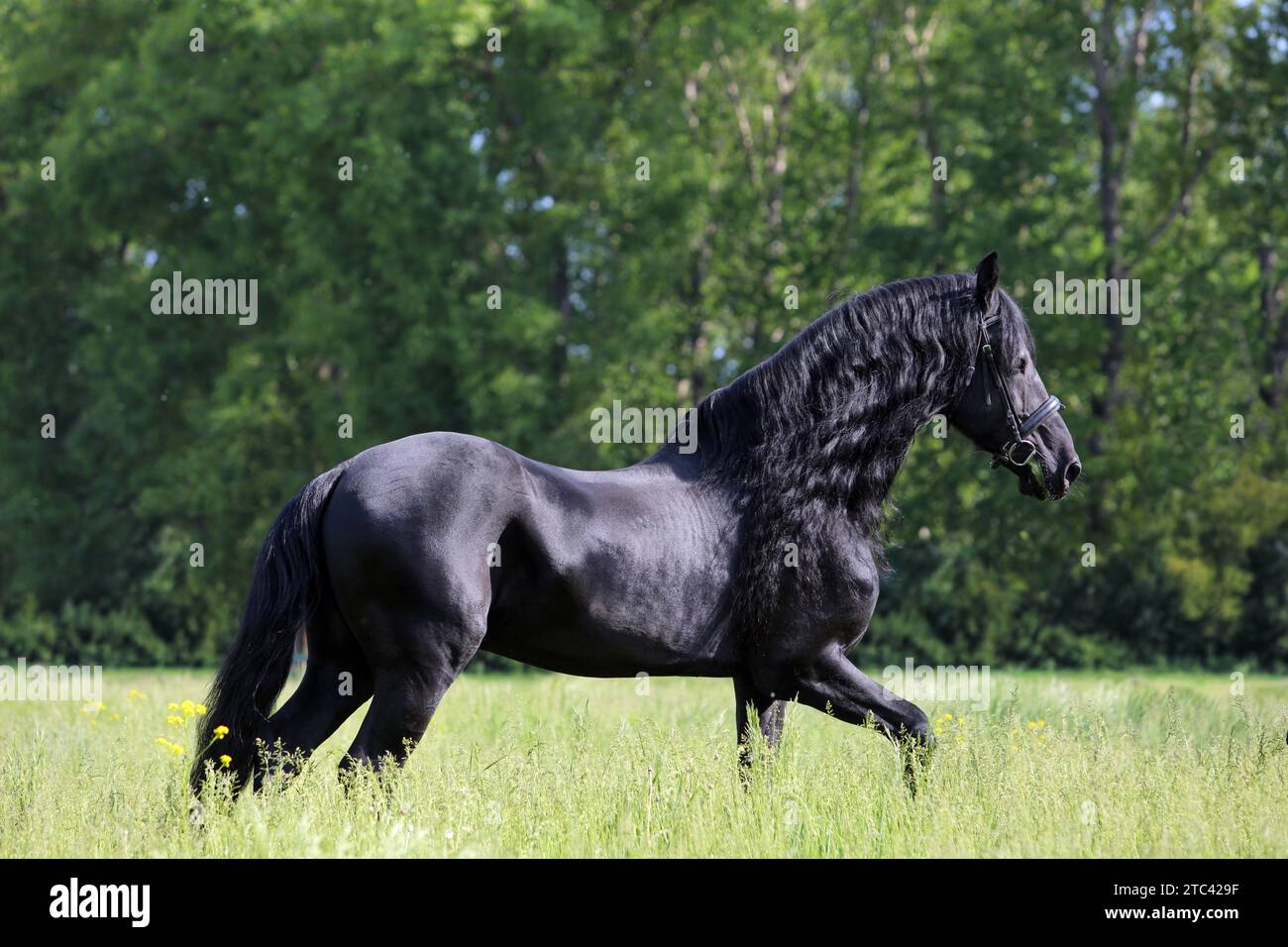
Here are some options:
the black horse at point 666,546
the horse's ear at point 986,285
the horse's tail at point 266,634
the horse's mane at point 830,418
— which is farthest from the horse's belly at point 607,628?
the horse's ear at point 986,285

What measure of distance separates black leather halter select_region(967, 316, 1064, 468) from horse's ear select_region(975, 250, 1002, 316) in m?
0.07

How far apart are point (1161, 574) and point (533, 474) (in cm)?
1722

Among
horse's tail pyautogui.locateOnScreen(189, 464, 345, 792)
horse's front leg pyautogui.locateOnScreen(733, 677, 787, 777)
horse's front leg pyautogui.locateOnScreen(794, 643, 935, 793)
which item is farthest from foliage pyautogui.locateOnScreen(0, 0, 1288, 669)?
horse's tail pyautogui.locateOnScreen(189, 464, 345, 792)

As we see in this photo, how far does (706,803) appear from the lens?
219 inches

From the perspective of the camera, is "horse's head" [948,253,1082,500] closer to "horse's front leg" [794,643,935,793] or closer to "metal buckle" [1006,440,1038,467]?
"metal buckle" [1006,440,1038,467]

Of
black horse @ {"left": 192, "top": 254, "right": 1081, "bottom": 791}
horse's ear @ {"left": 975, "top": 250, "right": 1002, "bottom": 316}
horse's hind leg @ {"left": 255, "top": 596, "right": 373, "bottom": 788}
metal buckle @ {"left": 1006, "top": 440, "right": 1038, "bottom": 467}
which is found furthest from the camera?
metal buckle @ {"left": 1006, "top": 440, "right": 1038, "bottom": 467}

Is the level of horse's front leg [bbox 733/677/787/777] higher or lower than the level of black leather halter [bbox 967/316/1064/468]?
lower

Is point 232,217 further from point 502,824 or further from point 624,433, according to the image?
point 502,824

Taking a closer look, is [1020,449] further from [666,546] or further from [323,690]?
[323,690]

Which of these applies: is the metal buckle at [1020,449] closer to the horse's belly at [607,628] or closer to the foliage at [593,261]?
the horse's belly at [607,628]

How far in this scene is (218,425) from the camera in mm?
22312

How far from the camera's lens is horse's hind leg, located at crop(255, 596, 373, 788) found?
573cm

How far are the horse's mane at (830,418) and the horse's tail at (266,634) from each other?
1644mm

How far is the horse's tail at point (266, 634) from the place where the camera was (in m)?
5.57
